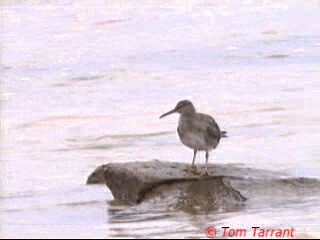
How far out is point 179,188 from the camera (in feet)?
38.3

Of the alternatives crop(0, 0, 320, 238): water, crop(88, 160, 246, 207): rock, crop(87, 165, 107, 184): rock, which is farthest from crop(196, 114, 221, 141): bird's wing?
crop(87, 165, 107, 184): rock

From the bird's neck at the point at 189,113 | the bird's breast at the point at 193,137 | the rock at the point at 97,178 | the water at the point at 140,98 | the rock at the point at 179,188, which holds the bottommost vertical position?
the water at the point at 140,98

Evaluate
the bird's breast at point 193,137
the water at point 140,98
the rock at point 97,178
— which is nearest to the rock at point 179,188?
the water at point 140,98

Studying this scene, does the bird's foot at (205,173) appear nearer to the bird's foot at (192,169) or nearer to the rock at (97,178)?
the bird's foot at (192,169)

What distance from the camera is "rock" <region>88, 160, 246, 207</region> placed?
11.6 metres

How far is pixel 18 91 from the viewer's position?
20938 mm

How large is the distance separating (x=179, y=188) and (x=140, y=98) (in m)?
7.91

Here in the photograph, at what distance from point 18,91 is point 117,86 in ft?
5.21

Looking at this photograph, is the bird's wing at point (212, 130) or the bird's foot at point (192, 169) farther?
the bird's wing at point (212, 130)

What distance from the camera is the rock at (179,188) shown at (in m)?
11.6

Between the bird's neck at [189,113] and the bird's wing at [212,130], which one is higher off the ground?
the bird's neck at [189,113]

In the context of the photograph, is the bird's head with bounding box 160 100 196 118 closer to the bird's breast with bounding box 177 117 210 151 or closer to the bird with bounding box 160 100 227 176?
the bird with bounding box 160 100 227 176

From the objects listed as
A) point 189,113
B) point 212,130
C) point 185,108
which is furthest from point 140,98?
point 212,130

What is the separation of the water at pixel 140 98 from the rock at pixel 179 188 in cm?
22
